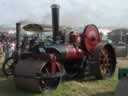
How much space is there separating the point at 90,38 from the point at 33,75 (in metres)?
3.07

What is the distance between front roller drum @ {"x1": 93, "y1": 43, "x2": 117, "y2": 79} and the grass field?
325 millimetres

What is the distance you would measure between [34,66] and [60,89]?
3.30 feet

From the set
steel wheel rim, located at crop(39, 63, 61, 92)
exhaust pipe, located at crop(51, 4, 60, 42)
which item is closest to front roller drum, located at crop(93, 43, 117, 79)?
exhaust pipe, located at crop(51, 4, 60, 42)

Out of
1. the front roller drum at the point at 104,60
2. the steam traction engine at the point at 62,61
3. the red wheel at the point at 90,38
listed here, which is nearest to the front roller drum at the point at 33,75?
the steam traction engine at the point at 62,61

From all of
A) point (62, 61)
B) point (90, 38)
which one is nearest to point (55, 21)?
point (90, 38)

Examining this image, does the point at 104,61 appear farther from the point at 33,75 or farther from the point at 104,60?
the point at 33,75

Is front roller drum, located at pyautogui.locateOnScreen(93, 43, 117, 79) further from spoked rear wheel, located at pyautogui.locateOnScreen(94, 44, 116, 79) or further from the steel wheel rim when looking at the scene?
the steel wheel rim

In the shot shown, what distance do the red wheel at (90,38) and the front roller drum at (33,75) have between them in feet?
7.07

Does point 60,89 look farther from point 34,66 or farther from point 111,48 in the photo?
point 111,48

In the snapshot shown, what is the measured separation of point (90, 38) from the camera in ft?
32.5

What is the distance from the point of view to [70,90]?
801 cm

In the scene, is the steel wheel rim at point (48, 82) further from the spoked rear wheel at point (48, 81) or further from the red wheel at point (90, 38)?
the red wheel at point (90, 38)

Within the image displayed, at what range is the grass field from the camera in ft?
25.2

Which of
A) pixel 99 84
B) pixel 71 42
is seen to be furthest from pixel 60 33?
pixel 99 84
